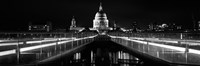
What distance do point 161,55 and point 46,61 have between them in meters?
8.38

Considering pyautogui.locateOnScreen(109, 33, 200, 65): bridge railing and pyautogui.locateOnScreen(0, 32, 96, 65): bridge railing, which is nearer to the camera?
pyautogui.locateOnScreen(0, 32, 96, 65): bridge railing

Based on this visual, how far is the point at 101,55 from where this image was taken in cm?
6206

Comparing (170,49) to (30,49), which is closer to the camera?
(30,49)

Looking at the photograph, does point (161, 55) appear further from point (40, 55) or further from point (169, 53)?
point (40, 55)

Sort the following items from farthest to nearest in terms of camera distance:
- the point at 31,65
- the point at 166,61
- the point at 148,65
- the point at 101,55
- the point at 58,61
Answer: the point at 101,55 → the point at 148,65 → the point at 58,61 → the point at 166,61 → the point at 31,65

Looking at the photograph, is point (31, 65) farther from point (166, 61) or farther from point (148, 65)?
point (148, 65)

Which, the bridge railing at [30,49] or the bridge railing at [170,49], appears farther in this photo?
the bridge railing at [170,49]

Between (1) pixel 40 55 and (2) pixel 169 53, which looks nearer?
(1) pixel 40 55

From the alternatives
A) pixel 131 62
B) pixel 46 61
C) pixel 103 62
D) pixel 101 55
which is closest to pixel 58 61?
pixel 46 61

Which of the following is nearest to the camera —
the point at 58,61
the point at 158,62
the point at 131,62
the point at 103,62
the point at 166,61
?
the point at 166,61

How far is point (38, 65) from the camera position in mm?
14867

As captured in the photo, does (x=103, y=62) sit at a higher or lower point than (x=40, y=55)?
lower

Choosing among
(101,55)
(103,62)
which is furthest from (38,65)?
(101,55)

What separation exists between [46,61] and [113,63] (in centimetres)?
4837
